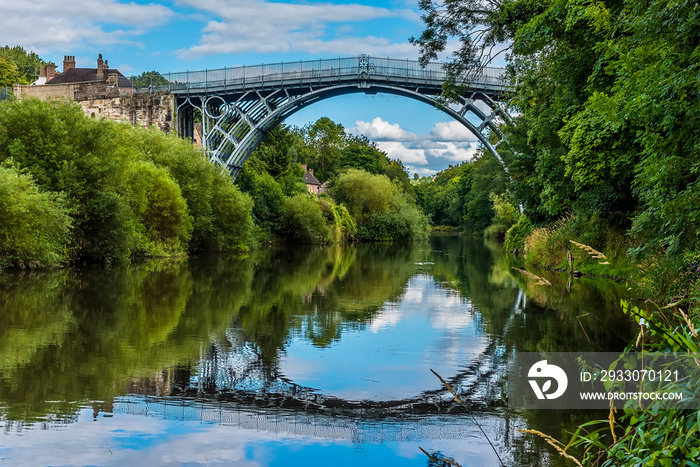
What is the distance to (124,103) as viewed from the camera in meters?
45.5

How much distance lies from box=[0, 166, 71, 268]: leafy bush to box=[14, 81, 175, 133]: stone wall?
2286 cm

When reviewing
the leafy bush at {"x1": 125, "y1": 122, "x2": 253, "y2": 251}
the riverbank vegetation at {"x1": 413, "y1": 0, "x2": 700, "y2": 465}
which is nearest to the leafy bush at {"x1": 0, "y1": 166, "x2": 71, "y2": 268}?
the leafy bush at {"x1": 125, "y1": 122, "x2": 253, "y2": 251}

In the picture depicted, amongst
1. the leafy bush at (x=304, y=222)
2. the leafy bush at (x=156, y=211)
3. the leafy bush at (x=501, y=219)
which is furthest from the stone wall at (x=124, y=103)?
the leafy bush at (x=501, y=219)

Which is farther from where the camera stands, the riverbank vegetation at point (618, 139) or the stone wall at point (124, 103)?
the stone wall at point (124, 103)

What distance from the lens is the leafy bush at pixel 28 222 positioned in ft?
64.0

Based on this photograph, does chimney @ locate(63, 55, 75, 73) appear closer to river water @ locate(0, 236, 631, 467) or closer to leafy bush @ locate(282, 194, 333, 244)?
leafy bush @ locate(282, 194, 333, 244)

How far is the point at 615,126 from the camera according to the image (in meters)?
14.1

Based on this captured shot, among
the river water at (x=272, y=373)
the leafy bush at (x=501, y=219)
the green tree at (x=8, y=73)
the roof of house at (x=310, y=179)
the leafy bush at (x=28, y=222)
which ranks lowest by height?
the river water at (x=272, y=373)

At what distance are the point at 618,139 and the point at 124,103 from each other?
1473 inches

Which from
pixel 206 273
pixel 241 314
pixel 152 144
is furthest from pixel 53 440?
pixel 152 144

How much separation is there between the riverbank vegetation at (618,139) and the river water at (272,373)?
42.3 inches

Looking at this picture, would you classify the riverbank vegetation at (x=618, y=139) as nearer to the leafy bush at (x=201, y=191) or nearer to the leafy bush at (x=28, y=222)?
the leafy bush at (x=28, y=222)

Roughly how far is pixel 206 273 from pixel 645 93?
16229 millimetres

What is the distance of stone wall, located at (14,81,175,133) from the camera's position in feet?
145
